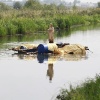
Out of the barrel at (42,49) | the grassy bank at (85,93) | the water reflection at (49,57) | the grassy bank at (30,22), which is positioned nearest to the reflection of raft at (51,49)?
the barrel at (42,49)

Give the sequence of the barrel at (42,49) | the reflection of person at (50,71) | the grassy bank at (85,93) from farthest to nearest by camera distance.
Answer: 1. the barrel at (42,49)
2. the reflection of person at (50,71)
3. the grassy bank at (85,93)

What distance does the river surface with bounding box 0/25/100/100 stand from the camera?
52.6 ft

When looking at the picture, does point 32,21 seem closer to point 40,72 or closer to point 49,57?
point 49,57

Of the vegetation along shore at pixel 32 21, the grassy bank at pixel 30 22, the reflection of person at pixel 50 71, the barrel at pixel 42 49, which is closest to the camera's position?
the reflection of person at pixel 50 71

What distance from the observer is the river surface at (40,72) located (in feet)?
52.6

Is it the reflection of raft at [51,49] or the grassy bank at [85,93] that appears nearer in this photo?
the grassy bank at [85,93]

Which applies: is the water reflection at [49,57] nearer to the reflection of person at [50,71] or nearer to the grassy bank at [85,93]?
the reflection of person at [50,71]

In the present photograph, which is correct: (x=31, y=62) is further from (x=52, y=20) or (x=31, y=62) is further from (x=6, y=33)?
(x=52, y=20)

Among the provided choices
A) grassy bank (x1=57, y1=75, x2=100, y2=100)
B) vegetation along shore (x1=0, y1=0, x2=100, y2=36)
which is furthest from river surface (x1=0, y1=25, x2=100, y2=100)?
vegetation along shore (x1=0, y1=0, x2=100, y2=36)

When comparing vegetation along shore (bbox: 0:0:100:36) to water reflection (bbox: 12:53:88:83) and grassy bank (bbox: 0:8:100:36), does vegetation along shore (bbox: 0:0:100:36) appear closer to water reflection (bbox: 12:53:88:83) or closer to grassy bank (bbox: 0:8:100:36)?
grassy bank (bbox: 0:8:100:36)

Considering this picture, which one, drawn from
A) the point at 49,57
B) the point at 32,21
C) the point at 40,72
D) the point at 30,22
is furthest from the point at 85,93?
the point at 32,21

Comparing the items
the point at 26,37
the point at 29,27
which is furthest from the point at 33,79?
the point at 29,27

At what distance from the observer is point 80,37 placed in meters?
38.3

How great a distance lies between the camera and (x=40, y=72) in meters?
20.5
